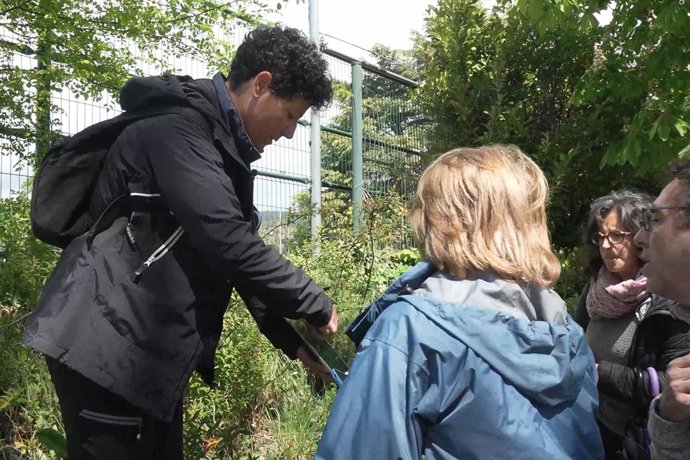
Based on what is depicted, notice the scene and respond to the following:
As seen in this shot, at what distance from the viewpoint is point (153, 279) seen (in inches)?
81.4

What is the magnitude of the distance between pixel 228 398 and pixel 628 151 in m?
2.69

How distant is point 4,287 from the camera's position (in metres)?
3.99

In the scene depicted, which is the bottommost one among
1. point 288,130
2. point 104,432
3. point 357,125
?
point 104,432

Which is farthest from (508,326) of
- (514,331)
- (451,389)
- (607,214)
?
(607,214)

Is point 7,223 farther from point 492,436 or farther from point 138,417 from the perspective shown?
point 492,436

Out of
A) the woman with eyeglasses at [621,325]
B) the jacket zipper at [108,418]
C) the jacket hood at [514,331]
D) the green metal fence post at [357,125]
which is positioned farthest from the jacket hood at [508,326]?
the green metal fence post at [357,125]

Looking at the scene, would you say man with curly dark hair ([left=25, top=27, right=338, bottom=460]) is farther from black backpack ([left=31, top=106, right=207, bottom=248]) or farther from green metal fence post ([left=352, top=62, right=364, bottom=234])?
green metal fence post ([left=352, top=62, right=364, bottom=234])

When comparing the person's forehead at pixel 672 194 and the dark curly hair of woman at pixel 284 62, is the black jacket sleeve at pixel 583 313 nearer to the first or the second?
the person's forehead at pixel 672 194

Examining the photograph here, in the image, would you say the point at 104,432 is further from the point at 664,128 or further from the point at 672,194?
the point at 664,128

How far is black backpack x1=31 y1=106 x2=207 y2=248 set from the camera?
220 centimetres

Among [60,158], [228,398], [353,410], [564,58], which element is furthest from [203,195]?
[564,58]

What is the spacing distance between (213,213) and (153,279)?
0.27 metres

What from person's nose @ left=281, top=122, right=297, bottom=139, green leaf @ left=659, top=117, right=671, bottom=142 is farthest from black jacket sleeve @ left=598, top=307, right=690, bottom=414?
green leaf @ left=659, top=117, right=671, bottom=142

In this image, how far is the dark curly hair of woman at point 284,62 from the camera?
244 centimetres
